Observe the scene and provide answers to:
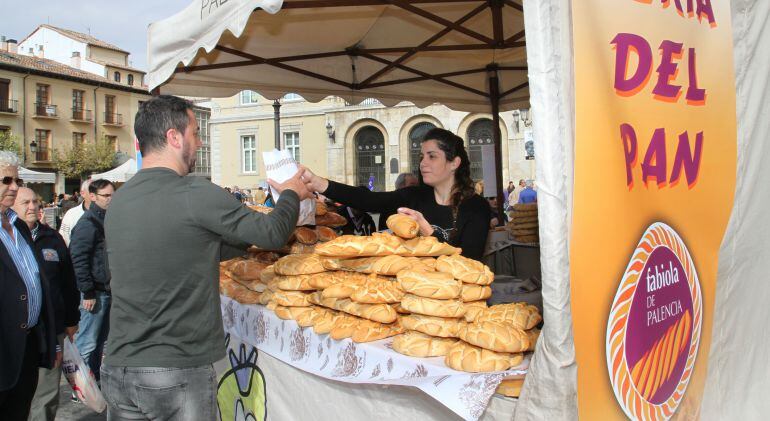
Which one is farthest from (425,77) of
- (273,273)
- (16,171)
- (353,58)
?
(16,171)

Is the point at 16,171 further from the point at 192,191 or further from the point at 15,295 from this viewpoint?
the point at 192,191

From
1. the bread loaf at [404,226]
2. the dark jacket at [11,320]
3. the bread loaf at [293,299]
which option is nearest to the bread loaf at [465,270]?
the bread loaf at [404,226]

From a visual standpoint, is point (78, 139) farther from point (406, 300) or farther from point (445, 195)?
point (406, 300)

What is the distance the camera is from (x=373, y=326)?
2.25 m

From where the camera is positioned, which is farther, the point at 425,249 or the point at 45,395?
the point at 45,395

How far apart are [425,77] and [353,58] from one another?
84cm

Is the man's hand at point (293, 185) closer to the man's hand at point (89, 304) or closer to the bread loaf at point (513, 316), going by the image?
the bread loaf at point (513, 316)

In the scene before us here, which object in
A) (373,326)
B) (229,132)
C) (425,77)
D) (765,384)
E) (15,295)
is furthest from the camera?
(229,132)

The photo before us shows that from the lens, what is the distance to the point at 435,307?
2.02 meters

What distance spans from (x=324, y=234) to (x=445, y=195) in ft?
2.75

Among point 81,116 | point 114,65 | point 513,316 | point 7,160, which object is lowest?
point 513,316

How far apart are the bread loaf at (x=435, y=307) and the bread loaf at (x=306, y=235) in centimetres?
129

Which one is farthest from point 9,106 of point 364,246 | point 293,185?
point 364,246

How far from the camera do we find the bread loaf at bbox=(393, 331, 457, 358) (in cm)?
199
